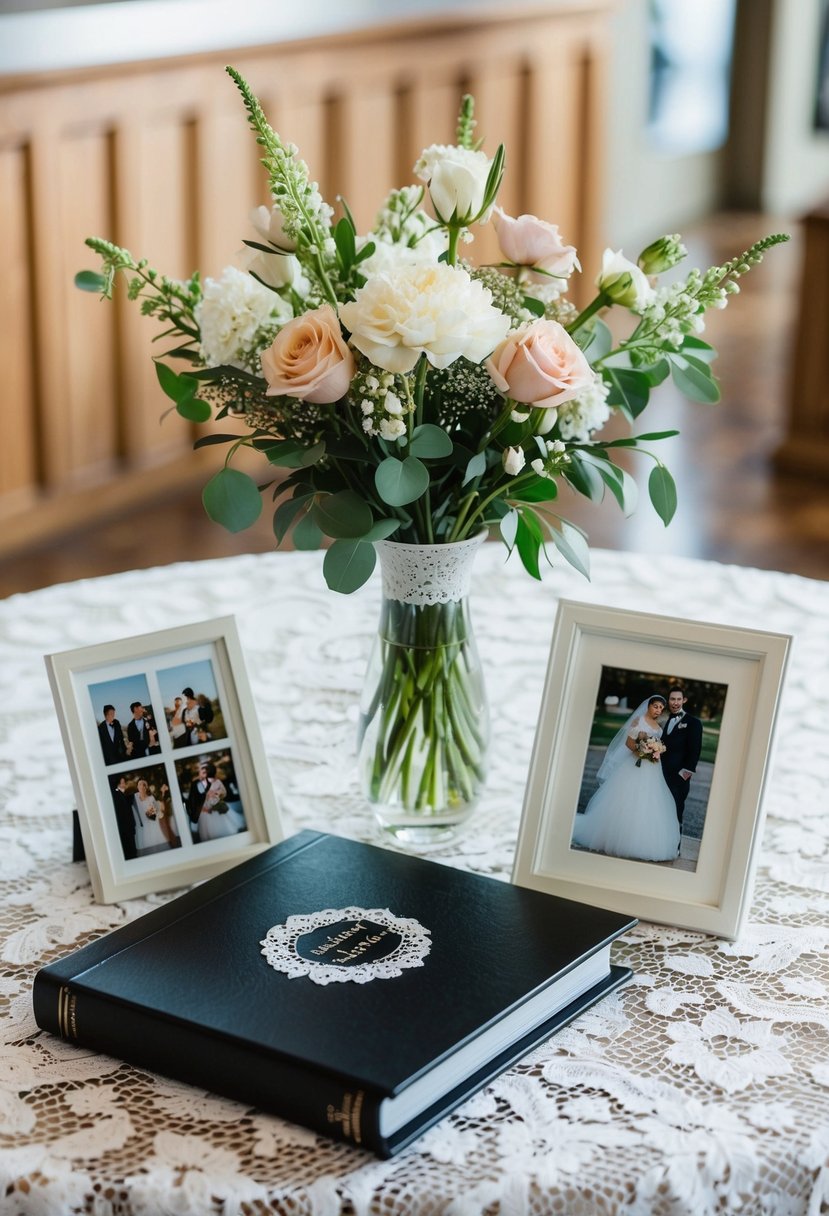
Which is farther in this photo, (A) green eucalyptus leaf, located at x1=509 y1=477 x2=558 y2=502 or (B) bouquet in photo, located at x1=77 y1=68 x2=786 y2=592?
(A) green eucalyptus leaf, located at x1=509 y1=477 x2=558 y2=502

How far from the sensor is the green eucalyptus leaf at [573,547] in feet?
3.75

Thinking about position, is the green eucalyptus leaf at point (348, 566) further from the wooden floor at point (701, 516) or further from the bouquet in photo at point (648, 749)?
the wooden floor at point (701, 516)

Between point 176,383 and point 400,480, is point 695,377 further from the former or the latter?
point 176,383

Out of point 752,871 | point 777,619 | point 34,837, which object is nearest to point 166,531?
point 777,619

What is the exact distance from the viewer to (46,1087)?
0.95m

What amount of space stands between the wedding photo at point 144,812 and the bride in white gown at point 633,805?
1.03 ft

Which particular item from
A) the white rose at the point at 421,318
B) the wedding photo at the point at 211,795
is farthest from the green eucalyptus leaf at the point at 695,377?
the wedding photo at the point at 211,795

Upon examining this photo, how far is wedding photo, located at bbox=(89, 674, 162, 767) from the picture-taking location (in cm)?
117

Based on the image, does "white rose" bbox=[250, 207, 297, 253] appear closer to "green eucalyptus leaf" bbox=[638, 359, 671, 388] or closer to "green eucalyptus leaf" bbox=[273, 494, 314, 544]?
"green eucalyptus leaf" bbox=[273, 494, 314, 544]

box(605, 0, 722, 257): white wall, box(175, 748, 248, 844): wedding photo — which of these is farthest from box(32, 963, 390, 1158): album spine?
box(605, 0, 722, 257): white wall

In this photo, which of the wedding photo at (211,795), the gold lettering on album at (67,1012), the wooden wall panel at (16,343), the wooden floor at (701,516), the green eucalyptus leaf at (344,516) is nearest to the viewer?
the gold lettering on album at (67,1012)

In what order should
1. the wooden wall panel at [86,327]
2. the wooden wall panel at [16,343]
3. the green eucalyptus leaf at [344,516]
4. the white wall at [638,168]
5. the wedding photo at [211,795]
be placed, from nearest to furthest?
the green eucalyptus leaf at [344,516], the wedding photo at [211,795], the wooden wall panel at [16,343], the wooden wall panel at [86,327], the white wall at [638,168]

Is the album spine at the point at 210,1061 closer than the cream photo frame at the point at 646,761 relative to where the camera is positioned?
Yes

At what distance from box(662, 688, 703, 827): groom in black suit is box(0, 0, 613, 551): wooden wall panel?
8.81ft
